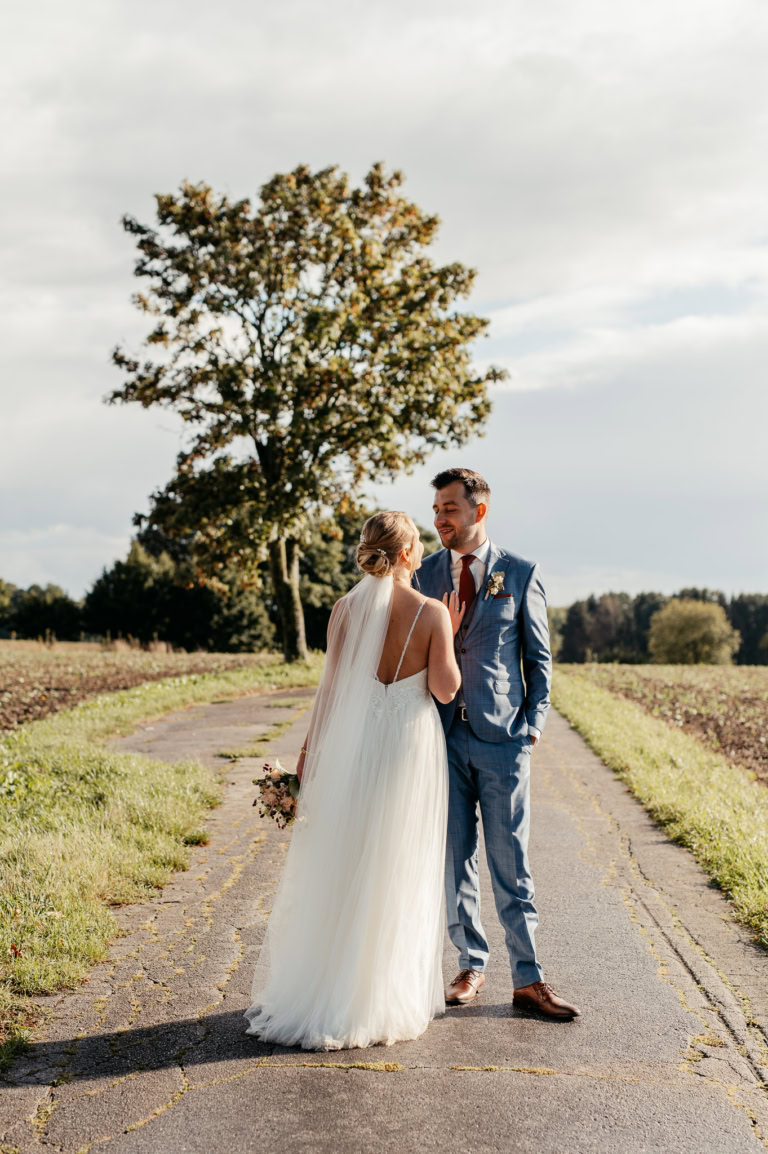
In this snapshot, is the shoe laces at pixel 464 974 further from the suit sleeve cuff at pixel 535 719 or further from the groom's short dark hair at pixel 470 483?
the groom's short dark hair at pixel 470 483

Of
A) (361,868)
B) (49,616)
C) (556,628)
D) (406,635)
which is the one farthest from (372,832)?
(556,628)

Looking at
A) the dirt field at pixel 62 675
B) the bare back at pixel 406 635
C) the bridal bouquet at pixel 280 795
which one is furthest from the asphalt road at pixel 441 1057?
the dirt field at pixel 62 675

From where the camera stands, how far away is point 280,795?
461 cm

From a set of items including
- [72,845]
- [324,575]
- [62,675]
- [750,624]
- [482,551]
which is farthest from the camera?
[750,624]

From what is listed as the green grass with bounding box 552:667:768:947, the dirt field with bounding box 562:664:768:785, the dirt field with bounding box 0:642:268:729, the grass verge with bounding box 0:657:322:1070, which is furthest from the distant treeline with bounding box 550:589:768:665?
the grass verge with bounding box 0:657:322:1070

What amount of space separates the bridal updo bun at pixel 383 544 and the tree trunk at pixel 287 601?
20279 millimetres

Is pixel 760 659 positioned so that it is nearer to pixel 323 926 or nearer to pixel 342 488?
pixel 342 488

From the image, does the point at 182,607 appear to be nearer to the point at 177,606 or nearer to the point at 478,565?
the point at 177,606

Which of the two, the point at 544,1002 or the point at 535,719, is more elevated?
the point at 535,719

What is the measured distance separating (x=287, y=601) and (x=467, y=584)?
20846 millimetres

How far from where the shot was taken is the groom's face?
4742 mm

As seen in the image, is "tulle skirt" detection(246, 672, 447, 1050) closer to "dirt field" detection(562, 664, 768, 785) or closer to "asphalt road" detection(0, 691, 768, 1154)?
"asphalt road" detection(0, 691, 768, 1154)

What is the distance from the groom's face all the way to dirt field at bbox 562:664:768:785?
26.3 ft

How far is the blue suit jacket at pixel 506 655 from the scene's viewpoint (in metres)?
4.66
